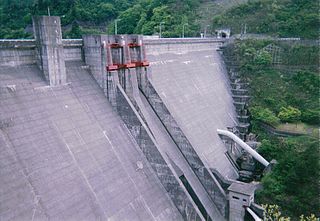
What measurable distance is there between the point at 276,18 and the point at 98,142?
42312 millimetres

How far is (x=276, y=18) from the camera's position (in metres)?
48.9

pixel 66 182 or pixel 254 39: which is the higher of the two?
pixel 254 39

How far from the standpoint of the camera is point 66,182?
567 inches

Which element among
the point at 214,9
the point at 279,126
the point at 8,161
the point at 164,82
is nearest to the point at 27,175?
the point at 8,161

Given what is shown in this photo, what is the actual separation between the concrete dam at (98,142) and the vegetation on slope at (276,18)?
→ 90.9 ft

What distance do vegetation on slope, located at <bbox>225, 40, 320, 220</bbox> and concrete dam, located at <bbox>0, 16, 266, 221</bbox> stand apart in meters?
2.19

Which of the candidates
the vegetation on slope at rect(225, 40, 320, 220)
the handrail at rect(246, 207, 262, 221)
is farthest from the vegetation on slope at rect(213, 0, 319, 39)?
the handrail at rect(246, 207, 262, 221)

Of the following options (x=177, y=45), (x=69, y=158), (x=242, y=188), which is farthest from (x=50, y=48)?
(x=177, y=45)

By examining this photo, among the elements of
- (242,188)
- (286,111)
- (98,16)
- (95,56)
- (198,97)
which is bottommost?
(242,188)

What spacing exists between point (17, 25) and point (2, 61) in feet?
156

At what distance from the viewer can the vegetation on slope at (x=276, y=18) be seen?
145ft

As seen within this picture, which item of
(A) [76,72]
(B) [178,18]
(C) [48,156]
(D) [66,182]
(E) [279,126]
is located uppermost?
(B) [178,18]

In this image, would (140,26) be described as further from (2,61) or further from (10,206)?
(10,206)

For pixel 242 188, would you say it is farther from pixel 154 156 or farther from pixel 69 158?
pixel 69 158
